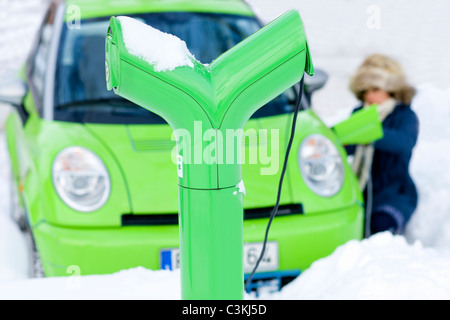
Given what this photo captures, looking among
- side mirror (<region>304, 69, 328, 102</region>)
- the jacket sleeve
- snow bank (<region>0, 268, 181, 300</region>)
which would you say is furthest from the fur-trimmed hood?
snow bank (<region>0, 268, 181, 300</region>)

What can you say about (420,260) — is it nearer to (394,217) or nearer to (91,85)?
(394,217)

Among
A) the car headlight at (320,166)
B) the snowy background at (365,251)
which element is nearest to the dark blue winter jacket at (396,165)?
the snowy background at (365,251)

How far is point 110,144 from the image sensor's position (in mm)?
2635

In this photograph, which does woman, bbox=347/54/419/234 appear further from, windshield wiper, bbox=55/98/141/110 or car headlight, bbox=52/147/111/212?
car headlight, bbox=52/147/111/212

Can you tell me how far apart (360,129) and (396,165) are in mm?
540

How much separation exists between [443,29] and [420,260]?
35.3 ft

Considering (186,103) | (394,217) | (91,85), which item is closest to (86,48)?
(91,85)

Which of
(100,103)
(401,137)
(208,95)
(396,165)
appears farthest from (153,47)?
(396,165)

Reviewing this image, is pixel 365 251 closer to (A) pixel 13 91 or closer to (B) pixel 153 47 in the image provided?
(B) pixel 153 47

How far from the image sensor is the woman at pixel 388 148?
339 cm

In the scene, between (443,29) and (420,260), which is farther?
(443,29)

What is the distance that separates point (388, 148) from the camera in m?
3.44
